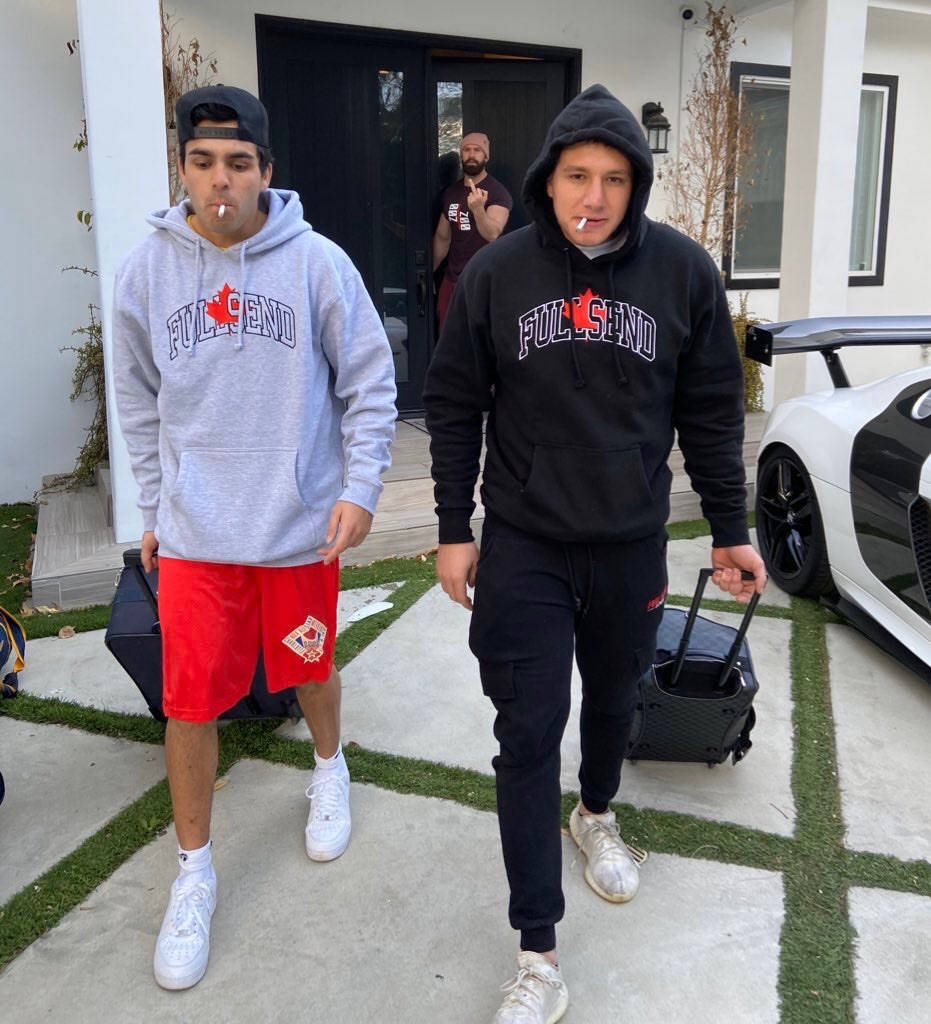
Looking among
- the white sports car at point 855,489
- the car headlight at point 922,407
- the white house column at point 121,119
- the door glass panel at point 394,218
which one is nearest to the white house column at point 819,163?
the white sports car at point 855,489

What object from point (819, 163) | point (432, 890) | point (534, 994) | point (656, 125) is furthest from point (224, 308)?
point (656, 125)

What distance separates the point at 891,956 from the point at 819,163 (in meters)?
5.37

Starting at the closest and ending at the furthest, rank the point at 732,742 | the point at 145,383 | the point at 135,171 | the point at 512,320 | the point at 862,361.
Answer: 1. the point at 512,320
2. the point at 145,383
3. the point at 732,742
4. the point at 135,171
5. the point at 862,361

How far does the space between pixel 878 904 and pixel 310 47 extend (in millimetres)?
6068

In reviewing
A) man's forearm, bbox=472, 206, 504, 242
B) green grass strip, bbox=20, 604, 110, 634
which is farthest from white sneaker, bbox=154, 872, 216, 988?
man's forearm, bbox=472, 206, 504, 242

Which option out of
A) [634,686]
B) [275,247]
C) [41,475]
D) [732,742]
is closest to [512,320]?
[275,247]

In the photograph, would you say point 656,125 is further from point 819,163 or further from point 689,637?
point 689,637

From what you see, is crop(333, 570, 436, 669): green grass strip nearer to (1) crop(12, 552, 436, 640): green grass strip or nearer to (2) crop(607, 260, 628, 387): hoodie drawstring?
(1) crop(12, 552, 436, 640): green grass strip

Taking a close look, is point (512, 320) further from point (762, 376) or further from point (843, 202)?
point (762, 376)

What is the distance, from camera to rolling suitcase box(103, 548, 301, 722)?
2.86m

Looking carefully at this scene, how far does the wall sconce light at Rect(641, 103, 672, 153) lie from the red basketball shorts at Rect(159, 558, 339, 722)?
6.00 metres

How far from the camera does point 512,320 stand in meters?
1.93

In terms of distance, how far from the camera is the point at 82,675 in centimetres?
361

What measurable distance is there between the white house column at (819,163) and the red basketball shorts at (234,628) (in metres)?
4.88
